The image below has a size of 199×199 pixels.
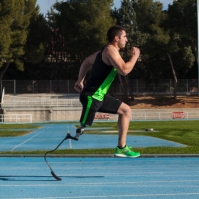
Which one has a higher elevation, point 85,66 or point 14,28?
point 14,28

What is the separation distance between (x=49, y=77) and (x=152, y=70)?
1302 centimetres

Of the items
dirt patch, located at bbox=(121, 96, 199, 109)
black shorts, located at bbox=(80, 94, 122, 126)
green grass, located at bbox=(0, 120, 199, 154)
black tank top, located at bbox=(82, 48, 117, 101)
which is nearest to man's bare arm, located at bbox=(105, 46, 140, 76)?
black tank top, located at bbox=(82, 48, 117, 101)

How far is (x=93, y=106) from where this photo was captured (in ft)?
24.4

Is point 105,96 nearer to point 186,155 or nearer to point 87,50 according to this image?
point 186,155

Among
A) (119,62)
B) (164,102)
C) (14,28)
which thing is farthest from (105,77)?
(14,28)

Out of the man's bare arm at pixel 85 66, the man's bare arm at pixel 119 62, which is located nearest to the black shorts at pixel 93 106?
the man's bare arm at pixel 85 66

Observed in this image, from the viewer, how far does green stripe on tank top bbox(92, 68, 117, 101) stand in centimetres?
723

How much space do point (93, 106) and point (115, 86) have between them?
5472 centimetres

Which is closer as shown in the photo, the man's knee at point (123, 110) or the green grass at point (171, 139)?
the man's knee at point (123, 110)

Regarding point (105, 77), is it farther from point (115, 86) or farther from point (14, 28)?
point (115, 86)

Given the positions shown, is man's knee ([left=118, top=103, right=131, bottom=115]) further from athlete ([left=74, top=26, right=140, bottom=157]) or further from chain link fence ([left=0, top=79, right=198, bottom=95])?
chain link fence ([left=0, top=79, right=198, bottom=95])

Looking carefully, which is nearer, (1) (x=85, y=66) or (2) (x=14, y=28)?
(1) (x=85, y=66)

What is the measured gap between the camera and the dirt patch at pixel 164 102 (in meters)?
55.4

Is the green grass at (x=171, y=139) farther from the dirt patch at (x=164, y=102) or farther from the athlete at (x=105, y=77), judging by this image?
the dirt patch at (x=164, y=102)
